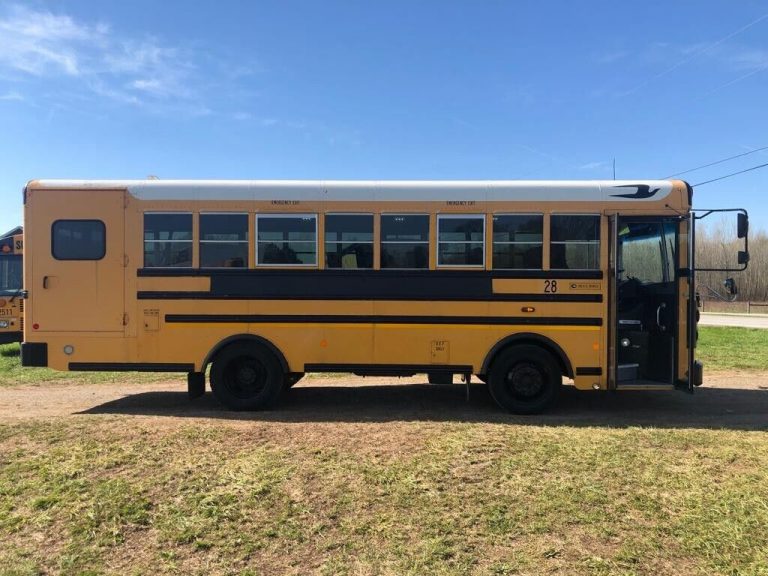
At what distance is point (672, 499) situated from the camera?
413 centimetres

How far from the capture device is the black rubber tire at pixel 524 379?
694cm

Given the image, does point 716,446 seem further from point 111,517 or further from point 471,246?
point 111,517

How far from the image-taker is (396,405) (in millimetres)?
7648

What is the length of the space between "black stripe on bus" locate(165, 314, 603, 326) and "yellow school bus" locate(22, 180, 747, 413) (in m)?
0.02

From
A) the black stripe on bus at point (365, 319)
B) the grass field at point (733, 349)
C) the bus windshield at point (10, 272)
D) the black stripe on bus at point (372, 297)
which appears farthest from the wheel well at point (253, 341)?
the bus windshield at point (10, 272)

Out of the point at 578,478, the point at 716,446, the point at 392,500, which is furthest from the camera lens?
the point at 716,446

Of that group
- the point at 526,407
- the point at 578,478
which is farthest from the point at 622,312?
the point at 578,478

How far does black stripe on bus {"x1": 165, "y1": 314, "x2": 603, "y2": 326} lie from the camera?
271 inches

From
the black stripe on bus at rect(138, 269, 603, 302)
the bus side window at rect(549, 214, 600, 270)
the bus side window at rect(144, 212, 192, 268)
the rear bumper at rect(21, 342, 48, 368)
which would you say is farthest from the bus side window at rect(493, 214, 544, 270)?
the rear bumper at rect(21, 342, 48, 368)

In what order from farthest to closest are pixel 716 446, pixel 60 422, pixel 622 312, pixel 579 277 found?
pixel 622 312 → pixel 579 277 → pixel 60 422 → pixel 716 446

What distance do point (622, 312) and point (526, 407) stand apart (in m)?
2.02

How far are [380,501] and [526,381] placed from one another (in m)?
3.44

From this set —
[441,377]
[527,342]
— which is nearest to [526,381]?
[527,342]

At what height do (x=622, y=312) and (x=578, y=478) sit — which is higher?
(x=622, y=312)
